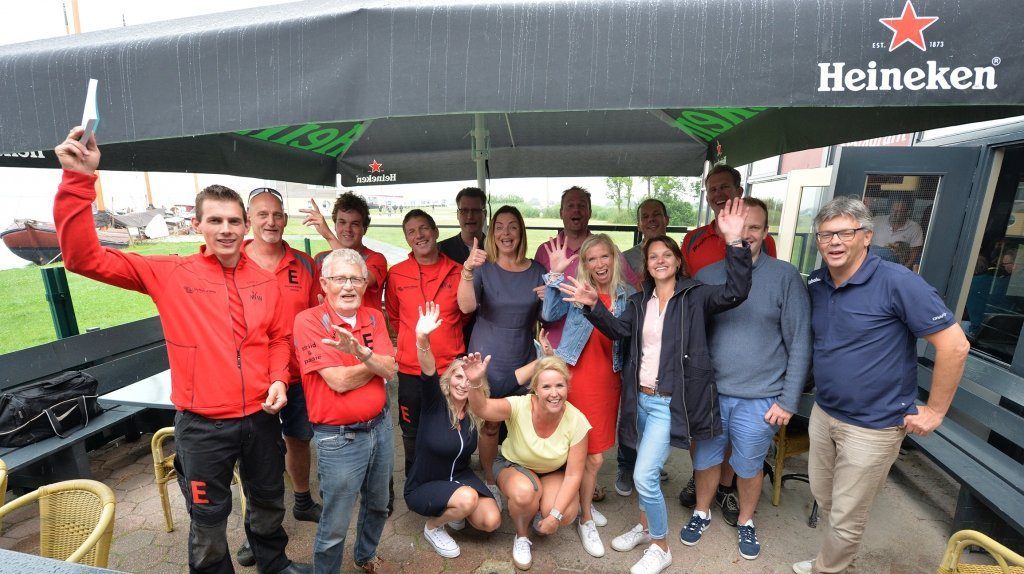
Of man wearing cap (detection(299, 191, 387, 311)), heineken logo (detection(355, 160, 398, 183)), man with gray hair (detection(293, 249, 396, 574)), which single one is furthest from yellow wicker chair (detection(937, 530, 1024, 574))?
heineken logo (detection(355, 160, 398, 183))

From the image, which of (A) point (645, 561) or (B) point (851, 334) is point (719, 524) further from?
(B) point (851, 334)

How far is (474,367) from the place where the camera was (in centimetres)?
234

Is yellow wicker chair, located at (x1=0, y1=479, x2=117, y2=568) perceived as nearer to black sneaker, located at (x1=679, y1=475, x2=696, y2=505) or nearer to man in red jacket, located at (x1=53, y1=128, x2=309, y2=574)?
man in red jacket, located at (x1=53, y1=128, x2=309, y2=574)

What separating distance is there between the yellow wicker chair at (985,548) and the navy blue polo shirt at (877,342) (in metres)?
0.46

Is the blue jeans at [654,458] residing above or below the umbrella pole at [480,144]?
below

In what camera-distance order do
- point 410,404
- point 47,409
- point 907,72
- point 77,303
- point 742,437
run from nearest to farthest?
1. point 907,72
2. point 742,437
3. point 410,404
4. point 47,409
5. point 77,303

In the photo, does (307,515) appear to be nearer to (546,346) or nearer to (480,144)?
(546,346)

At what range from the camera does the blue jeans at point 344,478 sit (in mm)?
2023

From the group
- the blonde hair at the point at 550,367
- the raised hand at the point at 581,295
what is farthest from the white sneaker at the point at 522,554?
the raised hand at the point at 581,295

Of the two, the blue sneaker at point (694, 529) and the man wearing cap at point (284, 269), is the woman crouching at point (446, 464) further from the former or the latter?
the blue sneaker at point (694, 529)

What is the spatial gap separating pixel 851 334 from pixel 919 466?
8.58ft

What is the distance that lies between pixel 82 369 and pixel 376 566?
310 centimetres

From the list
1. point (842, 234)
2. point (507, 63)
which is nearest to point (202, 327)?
point (507, 63)

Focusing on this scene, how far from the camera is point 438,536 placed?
8.55 feet
